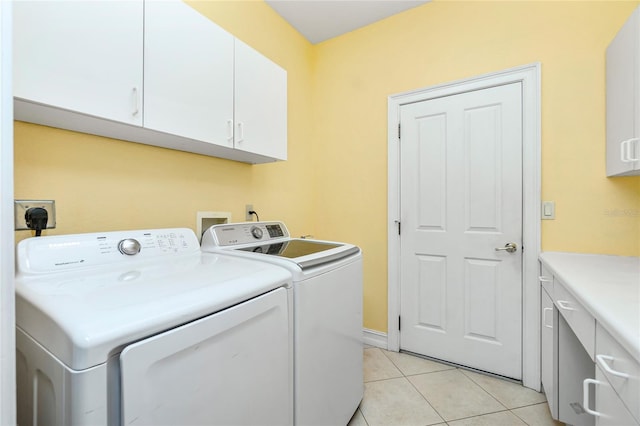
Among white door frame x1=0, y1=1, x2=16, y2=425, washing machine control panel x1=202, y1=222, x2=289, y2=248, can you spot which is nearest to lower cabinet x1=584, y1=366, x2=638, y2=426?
white door frame x1=0, y1=1, x2=16, y2=425

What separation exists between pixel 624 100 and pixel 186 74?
219 centimetres

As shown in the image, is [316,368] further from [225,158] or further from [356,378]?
[225,158]

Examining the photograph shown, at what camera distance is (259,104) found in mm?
1713

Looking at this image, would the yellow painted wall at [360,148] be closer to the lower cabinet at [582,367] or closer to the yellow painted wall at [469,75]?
the yellow painted wall at [469,75]

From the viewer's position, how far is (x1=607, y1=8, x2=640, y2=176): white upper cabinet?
1329mm

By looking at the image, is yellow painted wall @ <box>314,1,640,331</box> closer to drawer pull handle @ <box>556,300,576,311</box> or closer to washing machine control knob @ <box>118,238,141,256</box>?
drawer pull handle @ <box>556,300,576,311</box>

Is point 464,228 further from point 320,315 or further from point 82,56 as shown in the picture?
A: point 82,56

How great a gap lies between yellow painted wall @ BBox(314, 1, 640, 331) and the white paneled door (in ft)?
0.60

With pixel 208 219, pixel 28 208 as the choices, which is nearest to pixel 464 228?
pixel 208 219

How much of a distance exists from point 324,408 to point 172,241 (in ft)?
3.47

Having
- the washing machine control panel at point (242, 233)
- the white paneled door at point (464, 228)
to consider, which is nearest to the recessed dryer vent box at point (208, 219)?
the washing machine control panel at point (242, 233)

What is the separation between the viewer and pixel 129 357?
0.60 metres

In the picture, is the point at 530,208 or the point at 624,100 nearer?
the point at 624,100

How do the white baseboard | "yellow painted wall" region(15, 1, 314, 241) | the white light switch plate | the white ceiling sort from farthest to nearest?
the white baseboard, the white ceiling, the white light switch plate, "yellow painted wall" region(15, 1, 314, 241)
